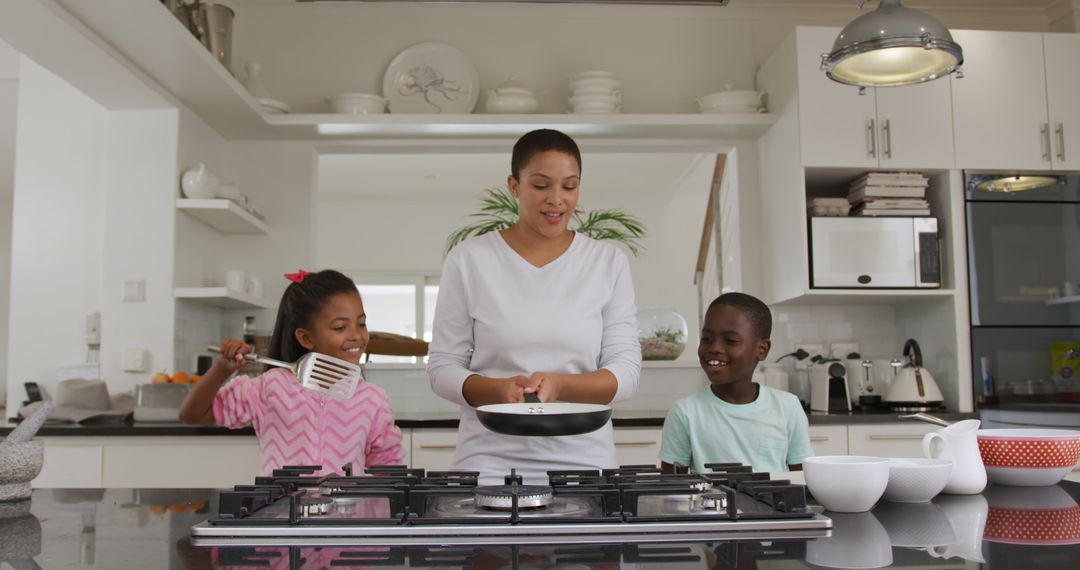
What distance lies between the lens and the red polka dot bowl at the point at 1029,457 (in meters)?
1.43

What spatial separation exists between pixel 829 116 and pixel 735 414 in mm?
1992

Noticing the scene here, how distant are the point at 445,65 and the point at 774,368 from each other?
6.05 ft

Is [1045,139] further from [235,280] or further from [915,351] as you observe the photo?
[235,280]

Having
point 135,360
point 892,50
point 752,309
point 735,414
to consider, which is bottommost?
point 735,414

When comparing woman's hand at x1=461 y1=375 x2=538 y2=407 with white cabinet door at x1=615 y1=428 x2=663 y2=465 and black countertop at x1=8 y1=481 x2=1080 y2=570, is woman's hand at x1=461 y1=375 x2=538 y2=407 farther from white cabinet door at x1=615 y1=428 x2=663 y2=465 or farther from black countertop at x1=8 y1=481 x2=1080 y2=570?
white cabinet door at x1=615 y1=428 x2=663 y2=465

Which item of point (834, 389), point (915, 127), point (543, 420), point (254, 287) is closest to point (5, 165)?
point (254, 287)

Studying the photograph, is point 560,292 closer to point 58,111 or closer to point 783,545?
point 783,545

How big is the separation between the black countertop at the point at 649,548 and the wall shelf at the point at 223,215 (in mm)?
2187

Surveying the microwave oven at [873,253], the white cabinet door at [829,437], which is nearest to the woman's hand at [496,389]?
the white cabinet door at [829,437]

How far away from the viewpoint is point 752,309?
78.7 inches

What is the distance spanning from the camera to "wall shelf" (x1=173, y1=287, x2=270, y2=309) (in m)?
3.30

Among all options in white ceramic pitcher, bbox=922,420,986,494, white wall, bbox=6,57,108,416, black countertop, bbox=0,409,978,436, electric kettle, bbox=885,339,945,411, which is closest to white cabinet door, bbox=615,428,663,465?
black countertop, bbox=0,409,978,436

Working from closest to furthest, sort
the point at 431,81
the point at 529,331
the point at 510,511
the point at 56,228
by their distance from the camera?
the point at 510,511 < the point at 529,331 < the point at 56,228 < the point at 431,81

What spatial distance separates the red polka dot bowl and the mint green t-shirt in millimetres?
438
